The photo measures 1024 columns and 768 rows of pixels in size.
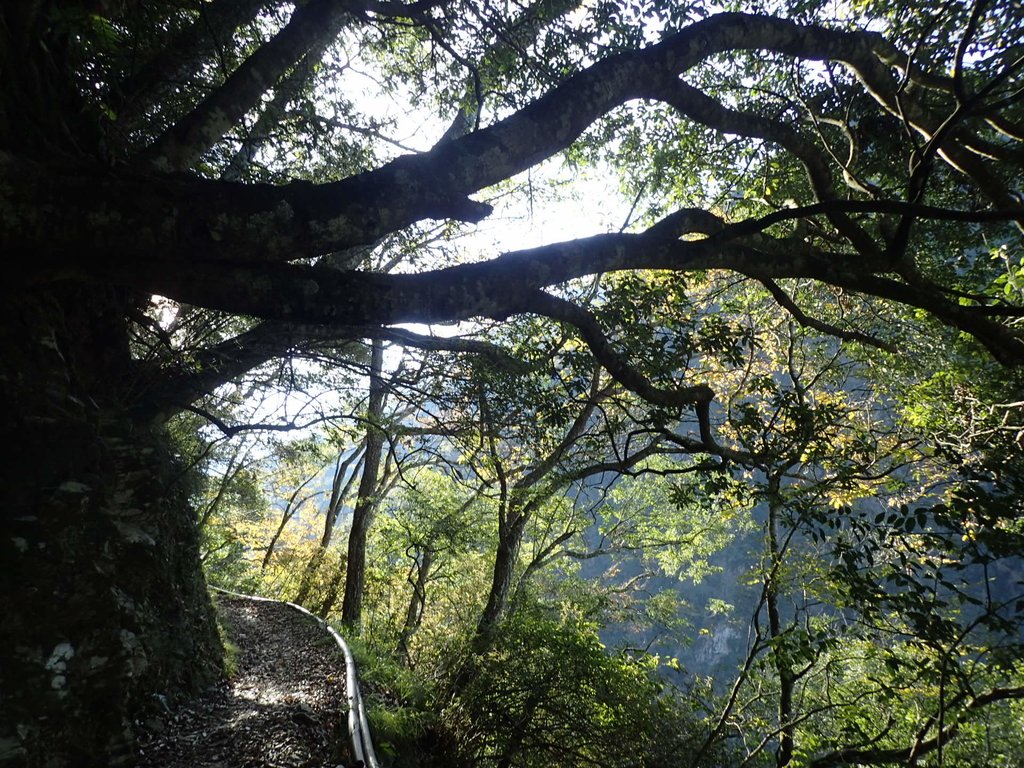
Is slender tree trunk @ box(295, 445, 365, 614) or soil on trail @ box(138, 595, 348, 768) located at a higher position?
slender tree trunk @ box(295, 445, 365, 614)

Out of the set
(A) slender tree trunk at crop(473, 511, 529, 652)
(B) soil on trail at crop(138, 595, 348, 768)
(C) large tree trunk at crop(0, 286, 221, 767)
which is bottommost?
(B) soil on trail at crop(138, 595, 348, 768)

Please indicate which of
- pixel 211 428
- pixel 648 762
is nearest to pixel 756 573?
pixel 648 762

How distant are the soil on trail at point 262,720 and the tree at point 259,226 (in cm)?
34

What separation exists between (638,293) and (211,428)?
10143 mm

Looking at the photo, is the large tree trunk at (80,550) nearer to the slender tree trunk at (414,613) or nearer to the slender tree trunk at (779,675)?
the slender tree trunk at (414,613)

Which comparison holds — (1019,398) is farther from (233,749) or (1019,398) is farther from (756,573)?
(233,749)

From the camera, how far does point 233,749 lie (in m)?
3.65

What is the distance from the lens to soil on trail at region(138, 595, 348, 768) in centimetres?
349

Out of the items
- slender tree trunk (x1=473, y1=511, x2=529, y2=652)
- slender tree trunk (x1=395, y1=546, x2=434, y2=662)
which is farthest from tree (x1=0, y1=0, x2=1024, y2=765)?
slender tree trunk (x1=395, y1=546, x2=434, y2=662)

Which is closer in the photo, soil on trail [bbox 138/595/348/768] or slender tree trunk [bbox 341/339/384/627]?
soil on trail [bbox 138/595/348/768]

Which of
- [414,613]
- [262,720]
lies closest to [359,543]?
[414,613]

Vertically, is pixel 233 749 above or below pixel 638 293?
below

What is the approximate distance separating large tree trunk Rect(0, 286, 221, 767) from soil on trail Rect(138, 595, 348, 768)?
0.90 feet

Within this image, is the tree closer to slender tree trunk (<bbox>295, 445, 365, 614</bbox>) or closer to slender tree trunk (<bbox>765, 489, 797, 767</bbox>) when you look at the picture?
slender tree trunk (<bbox>765, 489, 797, 767</bbox>)
